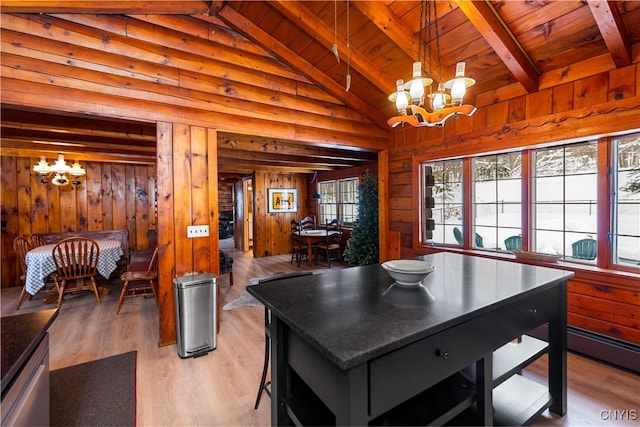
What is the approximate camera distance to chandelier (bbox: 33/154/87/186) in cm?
443

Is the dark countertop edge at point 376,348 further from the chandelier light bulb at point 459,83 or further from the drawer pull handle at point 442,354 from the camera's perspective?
the chandelier light bulb at point 459,83

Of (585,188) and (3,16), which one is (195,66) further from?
(585,188)

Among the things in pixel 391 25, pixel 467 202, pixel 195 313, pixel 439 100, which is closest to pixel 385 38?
pixel 391 25

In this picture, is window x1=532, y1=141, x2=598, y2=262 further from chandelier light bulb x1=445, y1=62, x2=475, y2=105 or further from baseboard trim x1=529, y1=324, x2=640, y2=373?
chandelier light bulb x1=445, y1=62, x2=475, y2=105

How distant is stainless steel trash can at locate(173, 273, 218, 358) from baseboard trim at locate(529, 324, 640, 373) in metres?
3.41

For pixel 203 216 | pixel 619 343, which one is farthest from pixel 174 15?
pixel 619 343

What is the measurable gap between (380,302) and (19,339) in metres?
1.54

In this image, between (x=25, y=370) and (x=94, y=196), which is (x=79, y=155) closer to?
(x=94, y=196)

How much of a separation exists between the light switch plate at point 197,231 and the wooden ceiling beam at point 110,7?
6.47ft

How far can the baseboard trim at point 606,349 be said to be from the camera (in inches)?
91.5

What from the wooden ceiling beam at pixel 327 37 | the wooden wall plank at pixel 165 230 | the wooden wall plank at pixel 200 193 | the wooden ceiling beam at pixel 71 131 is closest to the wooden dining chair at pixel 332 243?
the wooden wall plank at pixel 200 193

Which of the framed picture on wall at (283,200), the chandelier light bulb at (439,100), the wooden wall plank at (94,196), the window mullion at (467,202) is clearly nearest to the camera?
the chandelier light bulb at (439,100)

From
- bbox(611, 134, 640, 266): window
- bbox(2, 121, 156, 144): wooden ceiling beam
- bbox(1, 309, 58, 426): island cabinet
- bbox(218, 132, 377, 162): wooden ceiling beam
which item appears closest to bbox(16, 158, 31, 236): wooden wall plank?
bbox(2, 121, 156, 144): wooden ceiling beam

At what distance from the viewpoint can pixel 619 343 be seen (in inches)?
95.1
